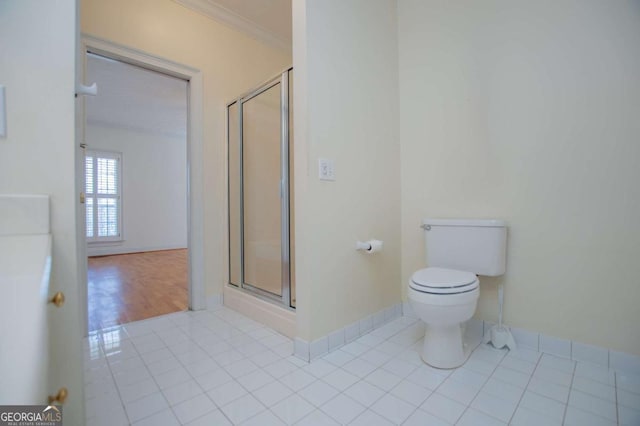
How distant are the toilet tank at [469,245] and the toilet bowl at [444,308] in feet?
0.49

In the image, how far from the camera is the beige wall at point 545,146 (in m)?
1.38

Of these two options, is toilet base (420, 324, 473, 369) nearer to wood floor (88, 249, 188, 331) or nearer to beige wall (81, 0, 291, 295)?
beige wall (81, 0, 291, 295)

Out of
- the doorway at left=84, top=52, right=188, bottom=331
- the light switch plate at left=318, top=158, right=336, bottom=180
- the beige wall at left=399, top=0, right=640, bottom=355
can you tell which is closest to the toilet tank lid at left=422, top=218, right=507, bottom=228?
the beige wall at left=399, top=0, right=640, bottom=355

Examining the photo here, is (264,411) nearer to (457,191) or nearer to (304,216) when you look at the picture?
(304,216)

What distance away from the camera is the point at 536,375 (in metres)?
1.36

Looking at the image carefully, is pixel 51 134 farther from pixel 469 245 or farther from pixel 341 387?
pixel 469 245

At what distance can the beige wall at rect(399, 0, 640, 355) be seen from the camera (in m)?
1.38

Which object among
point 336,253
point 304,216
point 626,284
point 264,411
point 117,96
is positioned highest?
point 117,96

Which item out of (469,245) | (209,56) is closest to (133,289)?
(209,56)

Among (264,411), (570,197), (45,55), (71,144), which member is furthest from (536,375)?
(45,55)

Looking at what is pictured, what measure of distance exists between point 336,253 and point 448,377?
82cm

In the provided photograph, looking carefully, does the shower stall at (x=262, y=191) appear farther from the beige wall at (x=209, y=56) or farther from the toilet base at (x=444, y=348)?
the toilet base at (x=444, y=348)

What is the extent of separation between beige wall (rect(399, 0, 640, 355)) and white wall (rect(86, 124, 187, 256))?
5.45 metres

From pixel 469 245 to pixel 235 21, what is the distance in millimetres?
2644
